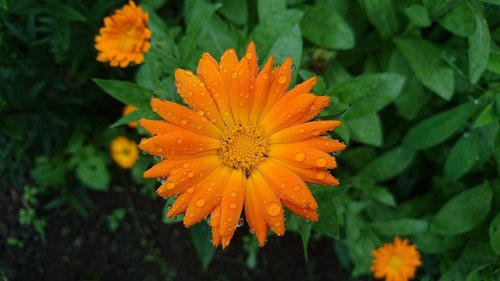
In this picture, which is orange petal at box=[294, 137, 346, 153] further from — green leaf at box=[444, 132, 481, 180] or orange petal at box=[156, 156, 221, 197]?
green leaf at box=[444, 132, 481, 180]

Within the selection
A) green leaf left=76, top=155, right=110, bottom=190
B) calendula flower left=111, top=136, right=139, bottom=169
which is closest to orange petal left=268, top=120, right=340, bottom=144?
calendula flower left=111, top=136, right=139, bottom=169

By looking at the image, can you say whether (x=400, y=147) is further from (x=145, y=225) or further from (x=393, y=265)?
(x=145, y=225)

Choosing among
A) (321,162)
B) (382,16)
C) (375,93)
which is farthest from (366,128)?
(321,162)

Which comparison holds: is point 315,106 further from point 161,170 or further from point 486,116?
point 486,116

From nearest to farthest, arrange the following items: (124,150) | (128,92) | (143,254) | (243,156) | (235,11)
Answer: (243,156) → (128,92) → (235,11) → (124,150) → (143,254)

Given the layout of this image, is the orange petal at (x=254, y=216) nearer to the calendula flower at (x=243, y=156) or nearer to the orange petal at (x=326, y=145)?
the calendula flower at (x=243, y=156)

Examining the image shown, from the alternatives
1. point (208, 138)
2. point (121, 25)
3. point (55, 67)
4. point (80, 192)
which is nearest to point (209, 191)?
point (208, 138)
